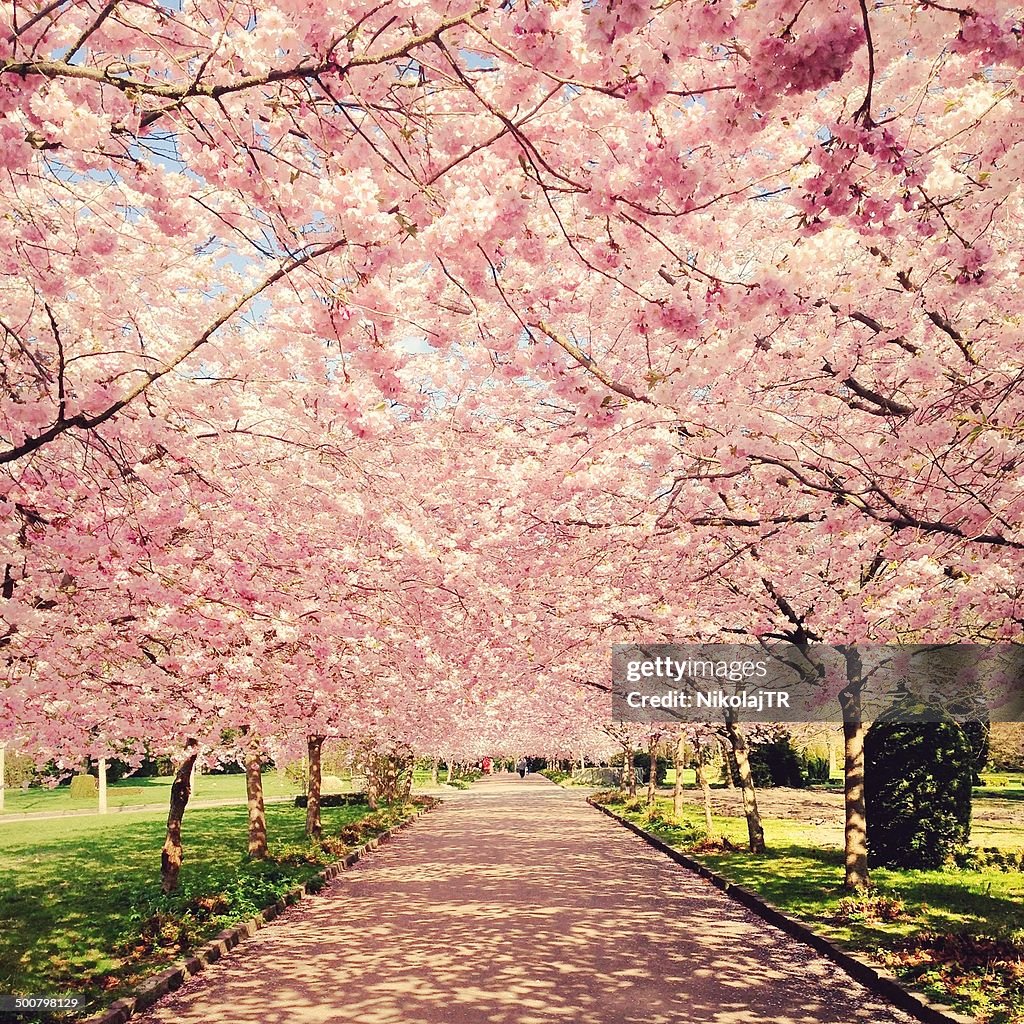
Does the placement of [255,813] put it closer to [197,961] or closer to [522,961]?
[197,961]

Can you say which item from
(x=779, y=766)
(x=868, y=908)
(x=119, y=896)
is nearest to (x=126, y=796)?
(x=779, y=766)

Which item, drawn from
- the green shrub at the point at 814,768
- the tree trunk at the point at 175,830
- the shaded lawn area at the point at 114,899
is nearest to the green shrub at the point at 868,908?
the shaded lawn area at the point at 114,899

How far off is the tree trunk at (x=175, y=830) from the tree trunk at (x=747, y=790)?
11048 millimetres

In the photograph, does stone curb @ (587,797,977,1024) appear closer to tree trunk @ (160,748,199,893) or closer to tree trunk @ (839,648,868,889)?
tree trunk @ (839,648,868,889)

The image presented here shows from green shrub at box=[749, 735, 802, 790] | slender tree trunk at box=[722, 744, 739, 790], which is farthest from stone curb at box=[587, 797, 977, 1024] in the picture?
Result: green shrub at box=[749, 735, 802, 790]

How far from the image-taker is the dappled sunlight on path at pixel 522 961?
8195 millimetres

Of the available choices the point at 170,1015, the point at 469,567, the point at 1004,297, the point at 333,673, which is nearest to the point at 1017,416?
the point at 1004,297

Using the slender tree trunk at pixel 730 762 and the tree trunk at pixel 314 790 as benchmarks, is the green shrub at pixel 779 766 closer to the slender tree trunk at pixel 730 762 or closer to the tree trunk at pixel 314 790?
the slender tree trunk at pixel 730 762

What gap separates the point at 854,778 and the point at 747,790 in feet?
20.0

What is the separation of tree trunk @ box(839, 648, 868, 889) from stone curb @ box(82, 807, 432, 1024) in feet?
27.0

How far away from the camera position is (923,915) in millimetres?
12062

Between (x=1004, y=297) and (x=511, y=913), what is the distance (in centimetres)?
999

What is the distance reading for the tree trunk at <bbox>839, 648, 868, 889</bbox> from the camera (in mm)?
13914

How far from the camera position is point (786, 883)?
15430 mm
